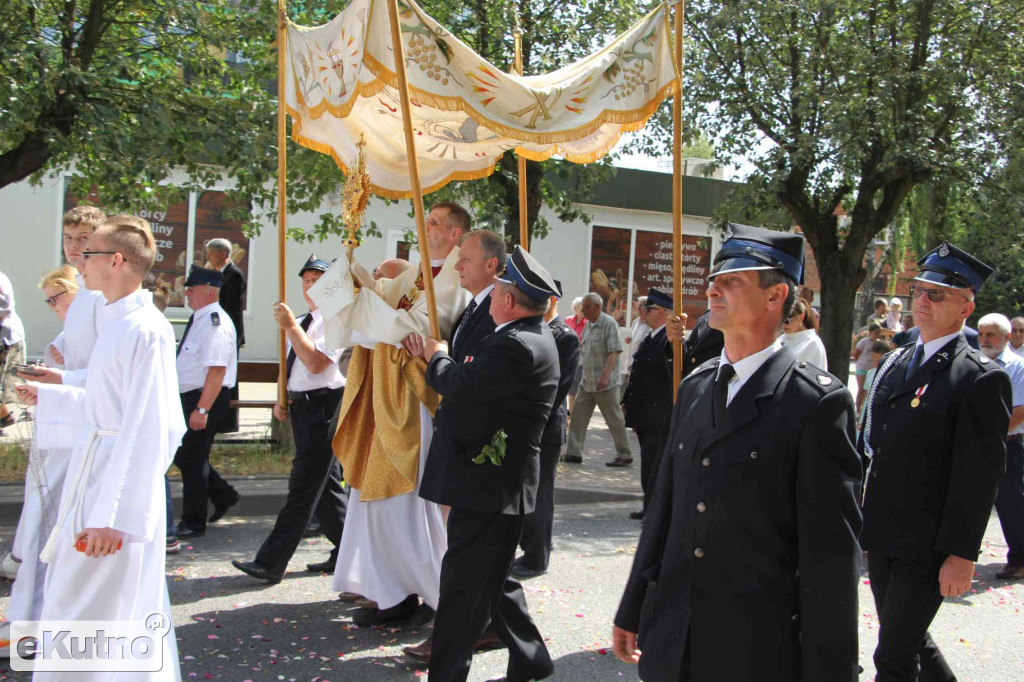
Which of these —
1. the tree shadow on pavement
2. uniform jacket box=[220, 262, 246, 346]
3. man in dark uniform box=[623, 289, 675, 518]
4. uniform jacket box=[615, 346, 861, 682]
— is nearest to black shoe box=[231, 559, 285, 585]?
the tree shadow on pavement

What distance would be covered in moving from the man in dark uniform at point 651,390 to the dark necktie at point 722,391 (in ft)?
16.0

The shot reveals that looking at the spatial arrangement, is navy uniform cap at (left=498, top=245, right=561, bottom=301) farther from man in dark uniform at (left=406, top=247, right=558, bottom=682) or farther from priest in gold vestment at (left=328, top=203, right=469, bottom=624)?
priest in gold vestment at (left=328, top=203, right=469, bottom=624)

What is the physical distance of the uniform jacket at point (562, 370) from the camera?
607 centimetres

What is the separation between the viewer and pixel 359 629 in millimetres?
4957

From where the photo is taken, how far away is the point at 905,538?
11.8ft

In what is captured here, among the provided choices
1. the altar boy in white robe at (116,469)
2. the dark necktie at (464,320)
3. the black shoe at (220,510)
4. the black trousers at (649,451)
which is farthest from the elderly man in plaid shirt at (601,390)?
the altar boy in white robe at (116,469)

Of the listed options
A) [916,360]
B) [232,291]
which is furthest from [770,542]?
[232,291]

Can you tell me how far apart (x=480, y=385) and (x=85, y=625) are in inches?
66.3

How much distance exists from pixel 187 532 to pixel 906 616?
482 centimetres

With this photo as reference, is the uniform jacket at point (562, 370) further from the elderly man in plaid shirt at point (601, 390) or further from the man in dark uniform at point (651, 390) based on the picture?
the elderly man in plaid shirt at point (601, 390)

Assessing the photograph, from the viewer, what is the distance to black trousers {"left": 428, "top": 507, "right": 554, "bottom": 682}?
3742 millimetres

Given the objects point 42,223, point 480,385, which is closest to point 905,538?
point 480,385

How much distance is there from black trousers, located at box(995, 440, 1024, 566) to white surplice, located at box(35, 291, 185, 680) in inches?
238

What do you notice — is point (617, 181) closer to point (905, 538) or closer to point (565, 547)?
point (565, 547)
